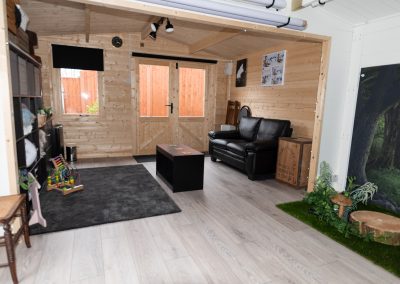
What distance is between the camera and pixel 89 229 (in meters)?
2.49

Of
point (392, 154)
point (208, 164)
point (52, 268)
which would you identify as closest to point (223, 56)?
point (208, 164)

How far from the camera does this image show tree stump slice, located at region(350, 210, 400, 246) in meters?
2.28

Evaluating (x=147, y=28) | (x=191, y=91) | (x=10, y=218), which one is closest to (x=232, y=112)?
(x=191, y=91)

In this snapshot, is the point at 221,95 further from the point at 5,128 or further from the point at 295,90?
the point at 5,128

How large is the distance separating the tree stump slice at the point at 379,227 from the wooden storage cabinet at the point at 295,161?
1.22 m

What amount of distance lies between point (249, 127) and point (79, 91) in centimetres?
359

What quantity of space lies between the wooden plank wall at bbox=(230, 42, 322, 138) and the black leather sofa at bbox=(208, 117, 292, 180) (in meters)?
0.32

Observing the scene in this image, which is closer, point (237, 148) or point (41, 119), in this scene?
point (41, 119)

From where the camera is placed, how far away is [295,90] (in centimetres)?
450

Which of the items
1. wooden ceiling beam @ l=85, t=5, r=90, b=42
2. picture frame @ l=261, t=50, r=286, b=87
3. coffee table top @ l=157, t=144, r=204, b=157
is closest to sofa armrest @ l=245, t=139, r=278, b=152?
coffee table top @ l=157, t=144, r=204, b=157

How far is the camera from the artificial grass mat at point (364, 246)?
6.80 feet

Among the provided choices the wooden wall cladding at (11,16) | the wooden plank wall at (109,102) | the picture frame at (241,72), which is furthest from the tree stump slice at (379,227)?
the wooden plank wall at (109,102)

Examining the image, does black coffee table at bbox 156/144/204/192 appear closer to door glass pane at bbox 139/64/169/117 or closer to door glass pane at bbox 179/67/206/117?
door glass pane at bbox 139/64/169/117

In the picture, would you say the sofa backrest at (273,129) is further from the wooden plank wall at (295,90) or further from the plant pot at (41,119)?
the plant pot at (41,119)
